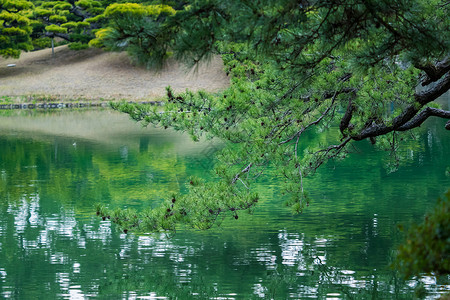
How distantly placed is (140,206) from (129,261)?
10.2 ft

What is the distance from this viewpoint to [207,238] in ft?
25.3

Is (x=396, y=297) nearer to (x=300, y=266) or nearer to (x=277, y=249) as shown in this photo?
(x=300, y=266)

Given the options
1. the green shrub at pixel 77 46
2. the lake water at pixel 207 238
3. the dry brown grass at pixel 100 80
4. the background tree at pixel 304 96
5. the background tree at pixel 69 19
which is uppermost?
the background tree at pixel 69 19

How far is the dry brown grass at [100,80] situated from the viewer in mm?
32688

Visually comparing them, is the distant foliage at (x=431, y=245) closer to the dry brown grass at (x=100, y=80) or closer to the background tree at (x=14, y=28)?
the dry brown grass at (x=100, y=80)

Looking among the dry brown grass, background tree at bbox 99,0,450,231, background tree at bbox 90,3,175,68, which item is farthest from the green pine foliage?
background tree at bbox 90,3,175,68

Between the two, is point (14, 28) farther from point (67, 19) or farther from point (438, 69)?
point (438, 69)

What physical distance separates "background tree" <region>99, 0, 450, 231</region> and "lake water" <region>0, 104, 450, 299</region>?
0.63m

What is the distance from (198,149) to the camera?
17.2 m

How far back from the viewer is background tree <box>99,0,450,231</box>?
4.25 meters

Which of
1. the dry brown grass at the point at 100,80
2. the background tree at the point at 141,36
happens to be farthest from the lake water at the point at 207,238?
the dry brown grass at the point at 100,80

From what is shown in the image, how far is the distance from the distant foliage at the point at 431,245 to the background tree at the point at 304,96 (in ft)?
5.25

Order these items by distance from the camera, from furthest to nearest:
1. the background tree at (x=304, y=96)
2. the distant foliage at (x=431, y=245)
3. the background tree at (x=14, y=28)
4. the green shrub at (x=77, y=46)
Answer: the green shrub at (x=77, y=46) → the background tree at (x=14, y=28) → the background tree at (x=304, y=96) → the distant foliage at (x=431, y=245)

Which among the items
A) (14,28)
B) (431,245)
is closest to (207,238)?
(431,245)
